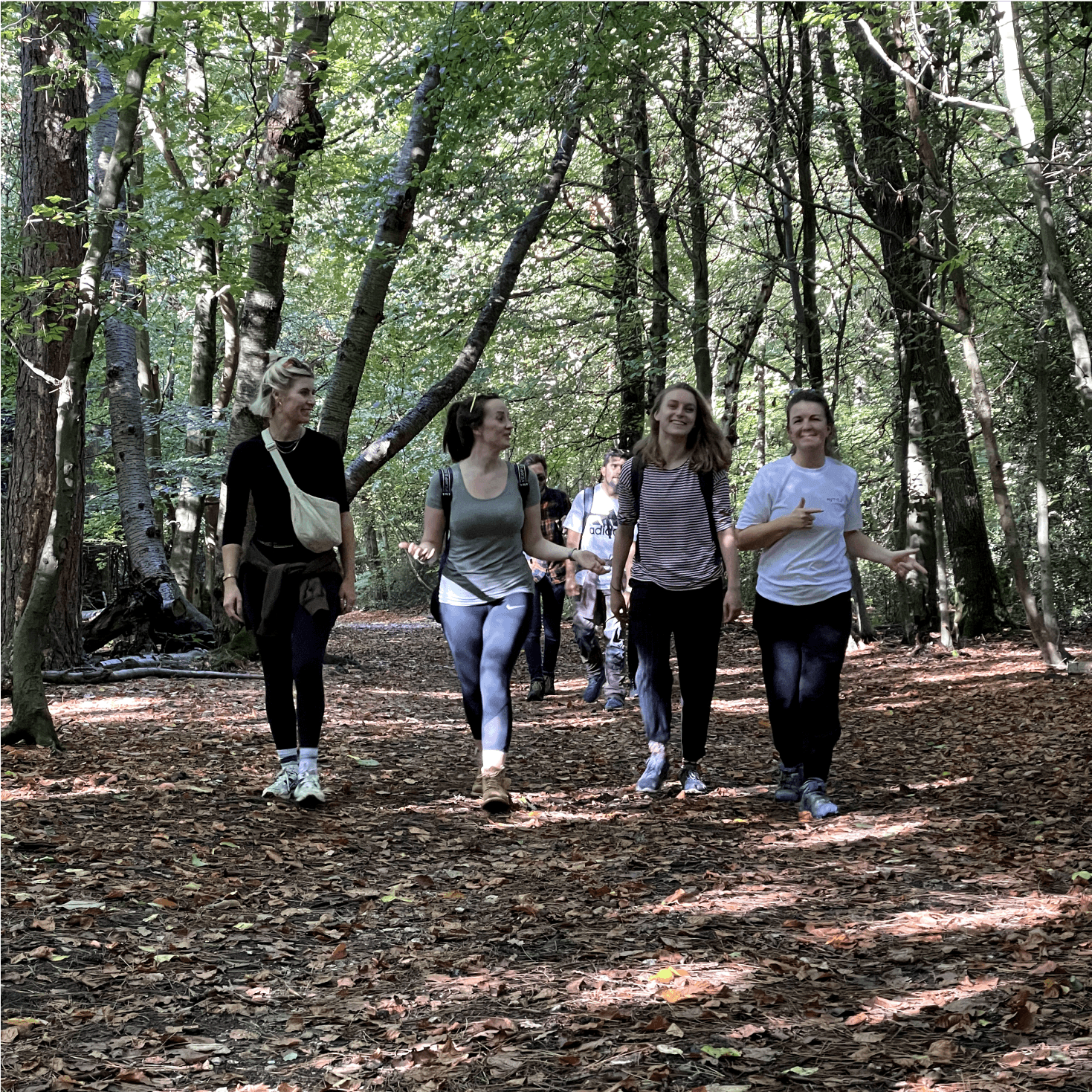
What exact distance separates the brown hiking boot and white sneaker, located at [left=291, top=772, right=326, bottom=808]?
820 millimetres

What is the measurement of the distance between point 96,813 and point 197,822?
50cm

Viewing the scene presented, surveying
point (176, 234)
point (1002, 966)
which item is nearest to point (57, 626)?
point (176, 234)

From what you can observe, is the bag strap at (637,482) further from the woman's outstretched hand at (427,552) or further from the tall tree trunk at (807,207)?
the tall tree trunk at (807,207)

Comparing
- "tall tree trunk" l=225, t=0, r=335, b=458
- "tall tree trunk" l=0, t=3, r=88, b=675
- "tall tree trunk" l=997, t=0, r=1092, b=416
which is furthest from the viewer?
"tall tree trunk" l=225, t=0, r=335, b=458

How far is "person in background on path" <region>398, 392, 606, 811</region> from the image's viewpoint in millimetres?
5859

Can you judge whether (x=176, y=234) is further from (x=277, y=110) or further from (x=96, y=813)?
(x=96, y=813)

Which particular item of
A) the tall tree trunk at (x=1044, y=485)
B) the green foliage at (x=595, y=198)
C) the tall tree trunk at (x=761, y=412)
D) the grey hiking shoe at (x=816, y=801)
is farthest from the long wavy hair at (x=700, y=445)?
the tall tree trunk at (x=761, y=412)

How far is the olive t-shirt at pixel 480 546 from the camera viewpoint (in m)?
5.88

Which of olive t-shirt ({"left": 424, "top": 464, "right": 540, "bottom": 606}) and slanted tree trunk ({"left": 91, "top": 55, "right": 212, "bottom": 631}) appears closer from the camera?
olive t-shirt ({"left": 424, "top": 464, "right": 540, "bottom": 606})

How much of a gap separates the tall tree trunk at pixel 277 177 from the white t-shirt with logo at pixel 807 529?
22.8 feet

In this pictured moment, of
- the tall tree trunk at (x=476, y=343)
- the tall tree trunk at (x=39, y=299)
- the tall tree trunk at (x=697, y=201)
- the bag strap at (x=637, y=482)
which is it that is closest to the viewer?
the bag strap at (x=637, y=482)

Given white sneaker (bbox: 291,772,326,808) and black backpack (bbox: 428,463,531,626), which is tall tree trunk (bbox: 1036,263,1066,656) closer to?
black backpack (bbox: 428,463,531,626)

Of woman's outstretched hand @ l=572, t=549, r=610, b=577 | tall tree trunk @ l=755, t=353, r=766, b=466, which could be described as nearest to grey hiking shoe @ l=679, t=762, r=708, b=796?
woman's outstretched hand @ l=572, t=549, r=610, b=577

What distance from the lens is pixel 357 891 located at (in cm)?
456
